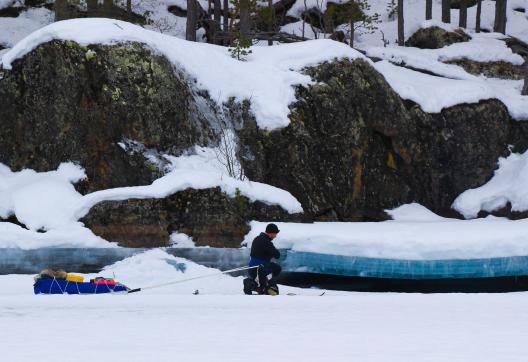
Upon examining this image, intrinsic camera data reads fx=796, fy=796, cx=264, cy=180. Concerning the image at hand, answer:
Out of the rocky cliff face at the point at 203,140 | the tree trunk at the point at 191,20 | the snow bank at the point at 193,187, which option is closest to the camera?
the snow bank at the point at 193,187

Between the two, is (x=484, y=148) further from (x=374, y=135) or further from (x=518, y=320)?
(x=518, y=320)

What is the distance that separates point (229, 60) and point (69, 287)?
10.2 meters

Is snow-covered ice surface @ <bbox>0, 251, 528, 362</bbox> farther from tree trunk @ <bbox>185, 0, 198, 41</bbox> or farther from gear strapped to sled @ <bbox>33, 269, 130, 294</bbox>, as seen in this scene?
tree trunk @ <bbox>185, 0, 198, 41</bbox>

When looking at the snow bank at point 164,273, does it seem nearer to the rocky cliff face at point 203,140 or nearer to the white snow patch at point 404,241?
the rocky cliff face at point 203,140

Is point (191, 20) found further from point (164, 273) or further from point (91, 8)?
point (164, 273)

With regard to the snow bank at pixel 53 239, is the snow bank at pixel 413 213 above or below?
below

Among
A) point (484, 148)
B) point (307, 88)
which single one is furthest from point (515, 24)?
point (307, 88)

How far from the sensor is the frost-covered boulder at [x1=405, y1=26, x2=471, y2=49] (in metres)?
32.0

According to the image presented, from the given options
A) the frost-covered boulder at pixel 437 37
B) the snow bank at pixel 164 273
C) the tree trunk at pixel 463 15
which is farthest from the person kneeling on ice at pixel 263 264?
the tree trunk at pixel 463 15

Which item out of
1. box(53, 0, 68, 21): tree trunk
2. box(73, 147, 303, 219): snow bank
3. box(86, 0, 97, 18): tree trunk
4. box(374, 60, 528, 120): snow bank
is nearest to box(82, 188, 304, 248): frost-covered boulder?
box(73, 147, 303, 219): snow bank

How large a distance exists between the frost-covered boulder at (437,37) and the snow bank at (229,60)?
34.2 feet

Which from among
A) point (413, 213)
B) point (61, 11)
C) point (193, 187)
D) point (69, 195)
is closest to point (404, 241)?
point (193, 187)

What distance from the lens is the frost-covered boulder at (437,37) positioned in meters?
32.0

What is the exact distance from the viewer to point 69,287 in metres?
14.0
